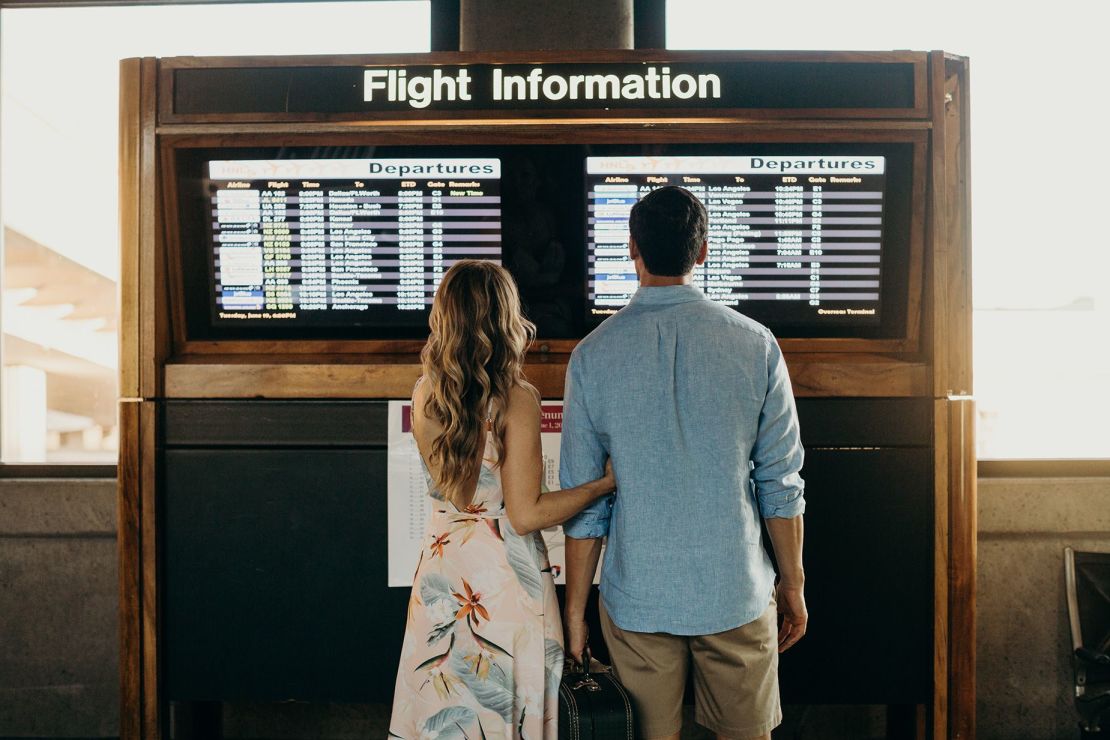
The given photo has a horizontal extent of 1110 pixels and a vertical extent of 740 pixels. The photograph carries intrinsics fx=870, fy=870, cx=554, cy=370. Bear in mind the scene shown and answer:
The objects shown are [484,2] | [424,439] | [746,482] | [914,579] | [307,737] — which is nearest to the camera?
[746,482]

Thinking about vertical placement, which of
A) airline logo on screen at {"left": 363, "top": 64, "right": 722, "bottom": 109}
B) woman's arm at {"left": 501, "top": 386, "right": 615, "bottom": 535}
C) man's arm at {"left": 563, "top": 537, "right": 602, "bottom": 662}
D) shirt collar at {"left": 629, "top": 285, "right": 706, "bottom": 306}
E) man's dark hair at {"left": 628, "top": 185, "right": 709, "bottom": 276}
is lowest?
man's arm at {"left": 563, "top": 537, "right": 602, "bottom": 662}

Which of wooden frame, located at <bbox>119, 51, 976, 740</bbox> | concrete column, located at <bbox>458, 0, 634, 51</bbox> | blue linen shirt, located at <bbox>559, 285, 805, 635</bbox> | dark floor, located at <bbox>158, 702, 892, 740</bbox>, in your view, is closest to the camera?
blue linen shirt, located at <bbox>559, 285, 805, 635</bbox>

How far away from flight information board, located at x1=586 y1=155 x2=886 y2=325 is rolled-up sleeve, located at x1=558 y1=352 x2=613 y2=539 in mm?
779

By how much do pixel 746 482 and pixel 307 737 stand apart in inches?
89.2

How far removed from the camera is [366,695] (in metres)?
2.66

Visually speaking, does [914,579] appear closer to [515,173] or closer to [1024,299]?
[1024,299]

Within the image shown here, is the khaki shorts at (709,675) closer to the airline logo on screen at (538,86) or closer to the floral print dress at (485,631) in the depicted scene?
the floral print dress at (485,631)

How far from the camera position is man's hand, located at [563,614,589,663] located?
203 centimetres

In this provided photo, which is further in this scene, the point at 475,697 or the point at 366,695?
the point at 366,695

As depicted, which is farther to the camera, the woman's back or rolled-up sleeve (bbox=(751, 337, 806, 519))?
the woman's back

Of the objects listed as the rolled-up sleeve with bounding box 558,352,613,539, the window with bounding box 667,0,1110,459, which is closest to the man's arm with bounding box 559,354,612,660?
the rolled-up sleeve with bounding box 558,352,613,539

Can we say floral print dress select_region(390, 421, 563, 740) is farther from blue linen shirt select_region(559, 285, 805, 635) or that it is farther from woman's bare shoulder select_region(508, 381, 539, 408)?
blue linen shirt select_region(559, 285, 805, 635)

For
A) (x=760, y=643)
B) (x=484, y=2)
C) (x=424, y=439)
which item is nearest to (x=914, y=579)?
(x=760, y=643)

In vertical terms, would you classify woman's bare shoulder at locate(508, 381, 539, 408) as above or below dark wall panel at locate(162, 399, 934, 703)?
above
